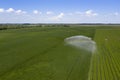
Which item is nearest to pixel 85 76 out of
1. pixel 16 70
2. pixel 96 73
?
pixel 96 73

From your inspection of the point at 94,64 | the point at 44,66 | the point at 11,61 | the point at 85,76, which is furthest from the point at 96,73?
the point at 11,61

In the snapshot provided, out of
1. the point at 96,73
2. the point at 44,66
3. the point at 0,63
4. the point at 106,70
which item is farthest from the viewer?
the point at 0,63

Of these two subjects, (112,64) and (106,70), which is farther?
(112,64)

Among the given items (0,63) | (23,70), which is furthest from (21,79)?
(0,63)

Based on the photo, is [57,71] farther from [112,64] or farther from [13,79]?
[112,64]

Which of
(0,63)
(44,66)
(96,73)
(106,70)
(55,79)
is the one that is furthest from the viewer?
(0,63)

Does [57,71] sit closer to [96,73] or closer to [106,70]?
[96,73]

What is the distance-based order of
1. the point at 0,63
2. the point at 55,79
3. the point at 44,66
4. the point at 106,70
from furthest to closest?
the point at 0,63 → the point at 44,66 → the point at 106,70 → the point at 55,79

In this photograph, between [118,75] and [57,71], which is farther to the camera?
[57,71]

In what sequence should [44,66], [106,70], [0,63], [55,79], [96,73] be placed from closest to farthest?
[55,79]
[96,73]
[106,70]
[44,66]
[0,63]
